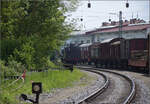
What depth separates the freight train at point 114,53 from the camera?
22391 mm

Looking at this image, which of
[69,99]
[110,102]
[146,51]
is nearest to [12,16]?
[69,99]

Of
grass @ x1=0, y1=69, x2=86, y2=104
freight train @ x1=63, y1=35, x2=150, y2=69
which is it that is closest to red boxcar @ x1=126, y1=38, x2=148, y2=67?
freight train @ x1=63, y1=35, x2=150, y2=69

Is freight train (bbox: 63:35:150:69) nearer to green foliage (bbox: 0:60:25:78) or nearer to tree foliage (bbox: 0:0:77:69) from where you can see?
tree foliage (bbox: 0:0:77:69)

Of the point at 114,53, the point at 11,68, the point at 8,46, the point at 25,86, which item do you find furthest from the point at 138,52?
the point at 25,86

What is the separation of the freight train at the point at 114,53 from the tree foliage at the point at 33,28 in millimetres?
8678

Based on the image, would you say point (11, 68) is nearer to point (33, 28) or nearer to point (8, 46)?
point (8, 46)

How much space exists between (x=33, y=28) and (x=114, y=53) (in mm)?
15197

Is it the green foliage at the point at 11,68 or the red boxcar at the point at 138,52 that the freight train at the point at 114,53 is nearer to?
the red boxcar at the point at 138,52

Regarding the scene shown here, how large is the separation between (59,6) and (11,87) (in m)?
6.94

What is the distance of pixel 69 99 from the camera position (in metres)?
10.0

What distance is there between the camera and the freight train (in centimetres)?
2239

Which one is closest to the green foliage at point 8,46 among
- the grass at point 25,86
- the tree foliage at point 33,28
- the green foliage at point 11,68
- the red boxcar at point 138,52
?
the tree foliage at point 33,28

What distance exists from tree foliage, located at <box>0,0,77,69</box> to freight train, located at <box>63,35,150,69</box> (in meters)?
8.68

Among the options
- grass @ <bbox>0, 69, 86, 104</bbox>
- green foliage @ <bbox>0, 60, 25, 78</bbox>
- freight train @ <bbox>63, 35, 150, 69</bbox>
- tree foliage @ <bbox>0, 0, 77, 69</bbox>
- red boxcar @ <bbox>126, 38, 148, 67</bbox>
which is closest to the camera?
grass @ <bbox>0, 69, 86, 104</bbox>
